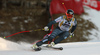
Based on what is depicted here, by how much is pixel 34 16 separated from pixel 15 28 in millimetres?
1615

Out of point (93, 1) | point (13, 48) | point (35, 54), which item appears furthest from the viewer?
point (93, 1)

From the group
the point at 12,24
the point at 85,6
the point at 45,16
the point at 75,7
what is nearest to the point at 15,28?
the point at 12,24

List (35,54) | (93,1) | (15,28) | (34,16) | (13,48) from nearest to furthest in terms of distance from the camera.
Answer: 1. (35,54)
2. (13,48)
3. (15,28)
4. (34,16)
5. (93,1)

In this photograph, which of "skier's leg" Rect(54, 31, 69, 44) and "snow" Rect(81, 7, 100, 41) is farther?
"snow" Rect(81, 7, 100, 41)

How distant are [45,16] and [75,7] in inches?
86.9

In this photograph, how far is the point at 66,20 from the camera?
4.32m

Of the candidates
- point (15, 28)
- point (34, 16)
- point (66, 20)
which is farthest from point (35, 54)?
point (34, 16)

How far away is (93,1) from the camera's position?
1168cm

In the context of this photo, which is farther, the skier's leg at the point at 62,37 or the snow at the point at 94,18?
the snow at the point at 94,18

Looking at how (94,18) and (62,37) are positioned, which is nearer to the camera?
(62,37)

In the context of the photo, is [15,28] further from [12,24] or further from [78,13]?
[78,13]

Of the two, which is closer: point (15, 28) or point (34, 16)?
point (15, 28)

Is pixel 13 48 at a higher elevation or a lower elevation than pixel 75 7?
lower

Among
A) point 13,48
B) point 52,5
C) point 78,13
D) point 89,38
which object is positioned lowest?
point 89,38
